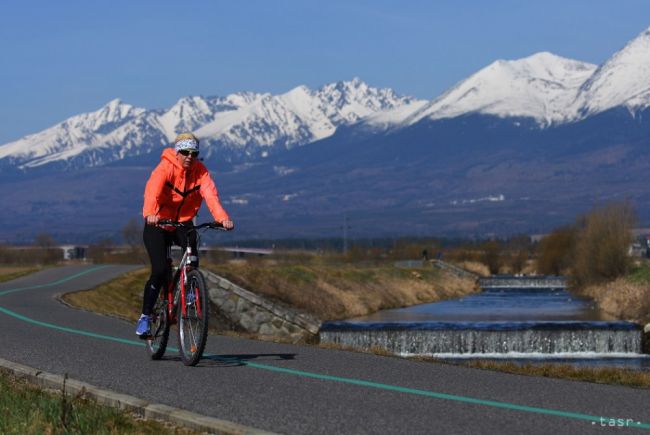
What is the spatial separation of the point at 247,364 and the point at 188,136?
2.80m

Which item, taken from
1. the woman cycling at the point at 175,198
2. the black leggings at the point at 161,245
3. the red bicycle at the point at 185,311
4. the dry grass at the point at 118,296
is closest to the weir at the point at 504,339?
the dry grass at the point at 118,296

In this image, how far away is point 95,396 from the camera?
43.8 feet

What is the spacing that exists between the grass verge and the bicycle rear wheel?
3.68 metres

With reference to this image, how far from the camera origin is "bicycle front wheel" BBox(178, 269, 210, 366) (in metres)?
15.8

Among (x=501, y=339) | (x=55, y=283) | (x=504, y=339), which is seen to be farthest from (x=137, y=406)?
(x=55, y=283)

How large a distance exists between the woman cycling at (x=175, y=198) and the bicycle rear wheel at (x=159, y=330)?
1.40 feet

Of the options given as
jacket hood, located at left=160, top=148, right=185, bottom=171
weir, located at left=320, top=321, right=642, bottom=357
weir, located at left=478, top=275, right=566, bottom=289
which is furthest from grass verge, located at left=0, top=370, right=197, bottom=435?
weir, located at left=478, top=275, right=566, bottom=289

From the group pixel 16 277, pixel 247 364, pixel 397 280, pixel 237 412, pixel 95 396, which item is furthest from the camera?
pixel 397 280

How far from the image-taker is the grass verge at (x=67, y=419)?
11336 mm

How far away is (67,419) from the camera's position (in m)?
11.7

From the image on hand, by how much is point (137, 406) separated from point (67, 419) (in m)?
1.00

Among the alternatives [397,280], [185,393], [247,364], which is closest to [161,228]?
[247,364]

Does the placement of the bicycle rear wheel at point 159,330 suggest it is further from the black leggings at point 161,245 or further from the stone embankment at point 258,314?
the stone embankment at point 258,314

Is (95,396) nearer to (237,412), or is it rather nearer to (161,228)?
(237,412)
